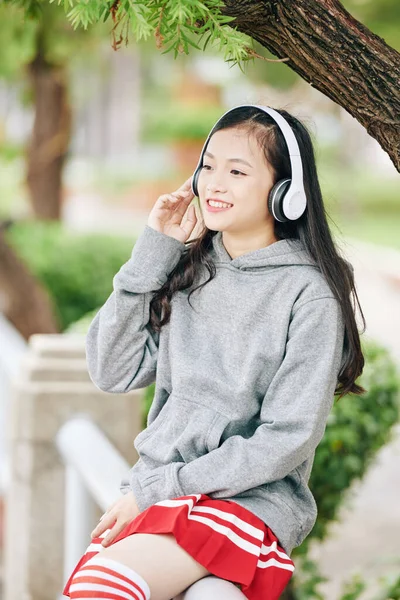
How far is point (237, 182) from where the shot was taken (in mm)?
1889

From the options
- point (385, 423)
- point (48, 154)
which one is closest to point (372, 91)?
point (385, 423)

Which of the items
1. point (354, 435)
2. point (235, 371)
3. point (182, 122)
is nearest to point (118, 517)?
point (235, 371)

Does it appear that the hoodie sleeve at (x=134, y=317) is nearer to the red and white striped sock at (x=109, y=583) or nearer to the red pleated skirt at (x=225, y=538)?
the red pleated skirt at (x=225, y=538)

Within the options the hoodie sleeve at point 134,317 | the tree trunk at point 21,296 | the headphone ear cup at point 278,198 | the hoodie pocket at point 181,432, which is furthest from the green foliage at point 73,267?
the headphone ear cup at point 278,198

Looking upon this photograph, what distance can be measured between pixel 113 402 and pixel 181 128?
18314mm

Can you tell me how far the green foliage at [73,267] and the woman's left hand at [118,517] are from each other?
551cm

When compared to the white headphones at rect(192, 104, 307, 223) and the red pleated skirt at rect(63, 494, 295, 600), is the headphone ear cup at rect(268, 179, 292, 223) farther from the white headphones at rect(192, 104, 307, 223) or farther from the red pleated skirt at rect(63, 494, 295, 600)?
the red pleated skirt at rect(63, 494, 295, 600)

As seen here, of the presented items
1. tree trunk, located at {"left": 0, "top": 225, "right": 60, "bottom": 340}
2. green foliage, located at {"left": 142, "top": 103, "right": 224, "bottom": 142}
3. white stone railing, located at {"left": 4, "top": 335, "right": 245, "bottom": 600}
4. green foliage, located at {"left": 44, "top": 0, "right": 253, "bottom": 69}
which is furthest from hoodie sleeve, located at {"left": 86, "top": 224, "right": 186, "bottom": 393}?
green foliage, located at {"left": 142, "top": 103, "right": 224, "bottom": 142}

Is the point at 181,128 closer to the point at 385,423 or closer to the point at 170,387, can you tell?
the point at 385,423

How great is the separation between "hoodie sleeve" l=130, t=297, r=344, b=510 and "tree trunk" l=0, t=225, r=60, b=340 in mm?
4892

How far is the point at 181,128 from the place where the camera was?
21234mm

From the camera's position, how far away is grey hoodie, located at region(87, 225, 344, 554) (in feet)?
5.88

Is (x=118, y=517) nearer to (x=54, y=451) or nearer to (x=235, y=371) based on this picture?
(x=235, y=371)

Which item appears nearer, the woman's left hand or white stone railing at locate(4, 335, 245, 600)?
the woman's left hand
